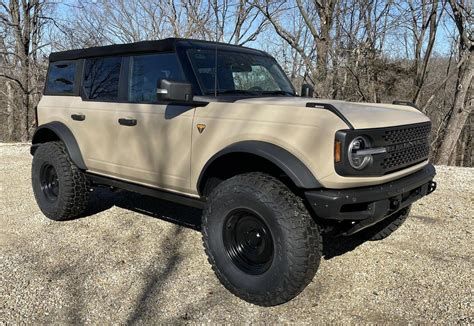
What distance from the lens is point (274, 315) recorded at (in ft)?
9.66

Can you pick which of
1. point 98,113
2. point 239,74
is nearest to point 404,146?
point 239,74

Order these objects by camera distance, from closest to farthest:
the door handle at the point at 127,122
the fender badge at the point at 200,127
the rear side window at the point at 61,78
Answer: the fender badge at the point at 200,127
the door handle at the point at 127,122
the rear side window at the point at 61,78

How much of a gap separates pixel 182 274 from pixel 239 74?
1.85 m

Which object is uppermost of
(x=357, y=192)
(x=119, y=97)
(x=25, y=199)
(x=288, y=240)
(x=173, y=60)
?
(x=173, y=60)

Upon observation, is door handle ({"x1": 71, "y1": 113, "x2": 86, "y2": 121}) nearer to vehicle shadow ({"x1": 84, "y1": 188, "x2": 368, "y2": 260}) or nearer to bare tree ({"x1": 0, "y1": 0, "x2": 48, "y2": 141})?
vehicle shadow ({"x1": 84, "y1": 188, "x2": 368, "y2": 260})

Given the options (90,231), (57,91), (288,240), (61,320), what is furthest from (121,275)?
(57,91)

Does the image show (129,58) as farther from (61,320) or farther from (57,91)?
(61,320)

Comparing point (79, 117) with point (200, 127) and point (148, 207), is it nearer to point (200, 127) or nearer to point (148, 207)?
point (148, 207)

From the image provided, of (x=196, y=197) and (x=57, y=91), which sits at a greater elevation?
(x=57, y=91)

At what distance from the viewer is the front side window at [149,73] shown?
3.75 m

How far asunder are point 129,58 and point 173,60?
624mm

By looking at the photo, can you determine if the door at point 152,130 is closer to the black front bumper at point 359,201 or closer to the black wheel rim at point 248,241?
the black wheel rim at point 248,241

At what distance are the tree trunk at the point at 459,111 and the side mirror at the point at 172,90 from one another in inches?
380

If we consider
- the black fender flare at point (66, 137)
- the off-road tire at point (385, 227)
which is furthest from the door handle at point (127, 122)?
the off-road tire at point (385, 227)
